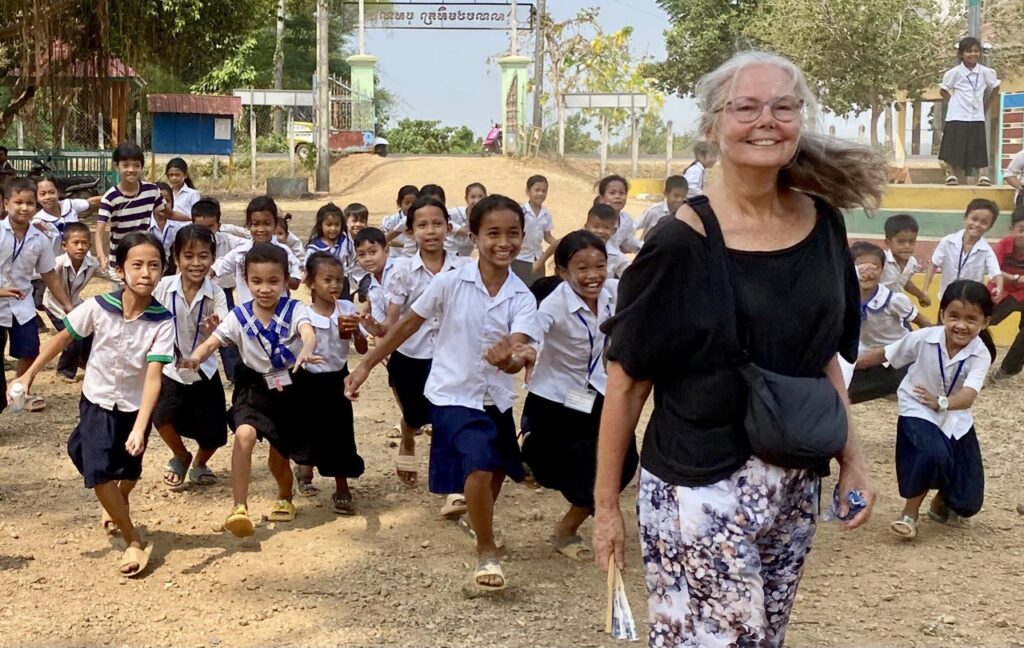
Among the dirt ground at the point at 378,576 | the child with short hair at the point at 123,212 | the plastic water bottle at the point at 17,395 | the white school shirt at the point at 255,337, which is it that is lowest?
the dirt ground at the point at 378,576

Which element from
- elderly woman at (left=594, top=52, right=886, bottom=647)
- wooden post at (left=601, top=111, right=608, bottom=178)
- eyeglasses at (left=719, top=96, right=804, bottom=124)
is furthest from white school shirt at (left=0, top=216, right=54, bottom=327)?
wooden post at (left=601, top=111, right=608, bottom=178)

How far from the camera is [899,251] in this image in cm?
808

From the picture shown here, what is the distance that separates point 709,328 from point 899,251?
5.91 meters

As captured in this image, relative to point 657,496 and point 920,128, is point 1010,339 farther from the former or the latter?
point 920,128

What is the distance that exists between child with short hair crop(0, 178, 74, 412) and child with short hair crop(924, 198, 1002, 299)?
6.08 m

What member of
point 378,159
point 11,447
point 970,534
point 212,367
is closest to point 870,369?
point 970,534

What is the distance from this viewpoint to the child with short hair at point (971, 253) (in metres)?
9.07

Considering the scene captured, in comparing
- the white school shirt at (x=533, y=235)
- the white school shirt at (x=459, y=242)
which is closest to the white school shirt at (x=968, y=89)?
the white school shirt at (x=533, y=235)

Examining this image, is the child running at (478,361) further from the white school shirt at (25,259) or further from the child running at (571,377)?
the white school shirt at (25,259)

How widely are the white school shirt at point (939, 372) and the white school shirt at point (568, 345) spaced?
1548 mm

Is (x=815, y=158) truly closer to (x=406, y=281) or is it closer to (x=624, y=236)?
(x=406, y=281)

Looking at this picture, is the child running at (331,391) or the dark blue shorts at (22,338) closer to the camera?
the child running at (331,391)

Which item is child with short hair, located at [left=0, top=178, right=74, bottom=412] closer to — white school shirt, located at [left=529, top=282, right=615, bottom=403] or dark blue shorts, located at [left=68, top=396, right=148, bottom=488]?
dark blue shorts, located at [left=68, top=396, right=148, bottom=488]

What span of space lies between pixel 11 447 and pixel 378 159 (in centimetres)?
2198
